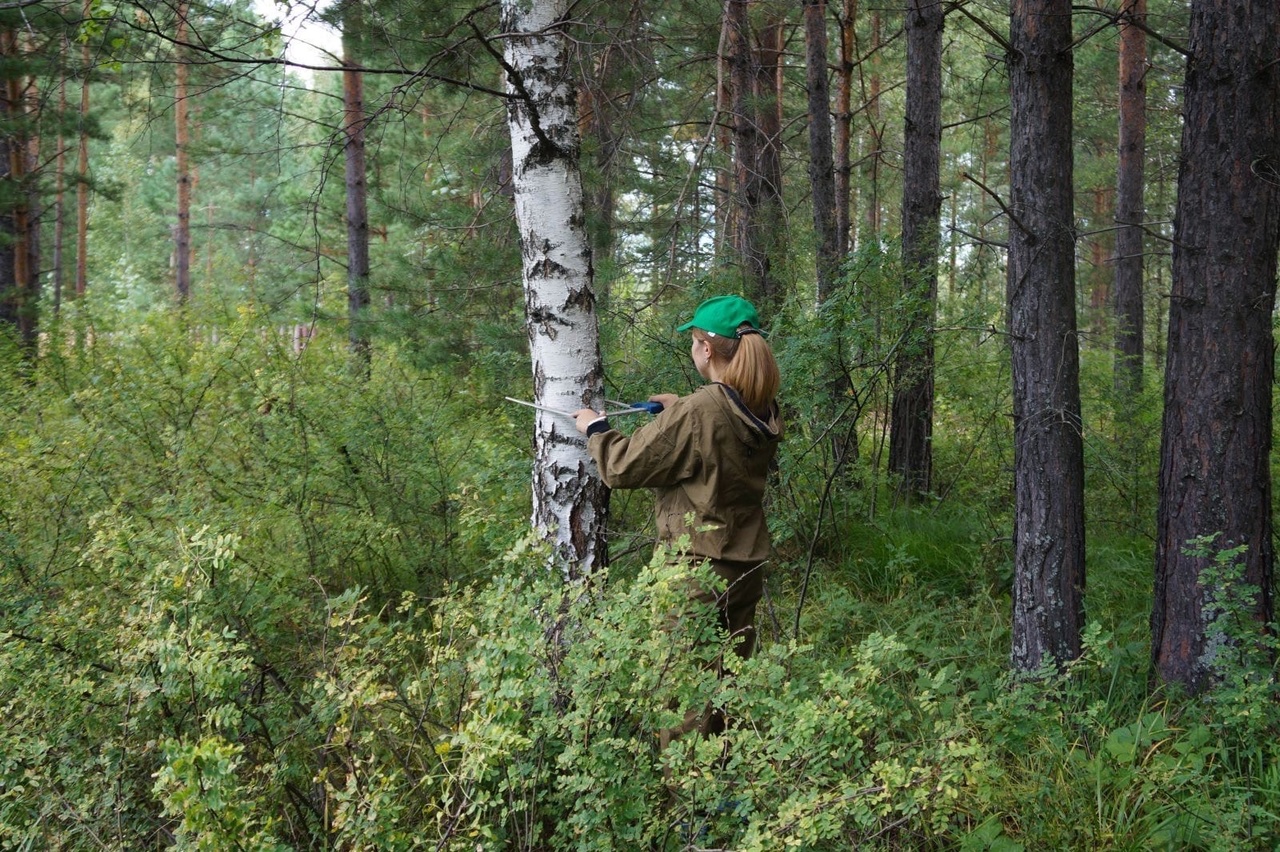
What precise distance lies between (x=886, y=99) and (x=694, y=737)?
20.5m

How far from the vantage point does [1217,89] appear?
377 centimetres

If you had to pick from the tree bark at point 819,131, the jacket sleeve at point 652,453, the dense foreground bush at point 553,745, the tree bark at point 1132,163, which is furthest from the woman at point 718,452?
the tree bark at point 1132,163

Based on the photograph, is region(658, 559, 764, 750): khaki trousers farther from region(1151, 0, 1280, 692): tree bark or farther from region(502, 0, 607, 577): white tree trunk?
region(1151, 0, 1280, 692): tree bark

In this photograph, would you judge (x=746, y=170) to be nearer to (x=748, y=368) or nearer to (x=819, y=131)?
(x=819, y=131)

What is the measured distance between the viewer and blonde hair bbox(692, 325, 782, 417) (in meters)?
3.56

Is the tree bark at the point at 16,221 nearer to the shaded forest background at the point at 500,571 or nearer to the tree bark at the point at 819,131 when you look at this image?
the shaded forest background at the point at 500,571

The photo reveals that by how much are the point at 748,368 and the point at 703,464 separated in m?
0.42

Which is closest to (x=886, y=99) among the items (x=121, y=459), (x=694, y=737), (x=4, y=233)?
(x=4, y=233)

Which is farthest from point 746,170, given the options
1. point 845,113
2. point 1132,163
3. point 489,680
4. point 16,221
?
point 16,221

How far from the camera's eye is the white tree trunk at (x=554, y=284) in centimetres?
383

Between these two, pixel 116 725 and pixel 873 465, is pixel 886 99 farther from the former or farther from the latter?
pixel 116 725

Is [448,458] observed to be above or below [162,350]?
below

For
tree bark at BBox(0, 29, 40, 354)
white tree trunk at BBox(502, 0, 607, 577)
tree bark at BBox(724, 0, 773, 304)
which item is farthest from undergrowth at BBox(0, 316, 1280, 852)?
tree bark at BBox(0, 29, 40, 354)

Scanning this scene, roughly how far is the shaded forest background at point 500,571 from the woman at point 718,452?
334 millimetres
